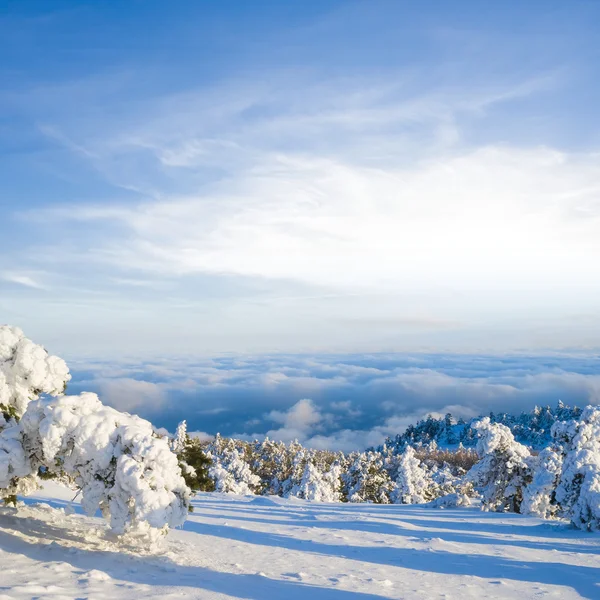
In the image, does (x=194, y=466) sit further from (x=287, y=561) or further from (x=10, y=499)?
(x=10, y=499)

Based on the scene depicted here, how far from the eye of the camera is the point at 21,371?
12.7 meters

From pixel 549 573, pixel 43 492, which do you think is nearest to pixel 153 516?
pixel 549 573

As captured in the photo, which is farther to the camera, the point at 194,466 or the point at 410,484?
the point at 410,484

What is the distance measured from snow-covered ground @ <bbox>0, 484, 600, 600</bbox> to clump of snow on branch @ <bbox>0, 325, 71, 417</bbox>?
105 inches

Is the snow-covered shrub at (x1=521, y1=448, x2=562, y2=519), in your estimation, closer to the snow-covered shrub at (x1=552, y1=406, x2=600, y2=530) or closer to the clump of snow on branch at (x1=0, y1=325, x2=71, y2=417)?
the snow-covered shrub at (x1=552, y1=406, x2=600, y2=530)

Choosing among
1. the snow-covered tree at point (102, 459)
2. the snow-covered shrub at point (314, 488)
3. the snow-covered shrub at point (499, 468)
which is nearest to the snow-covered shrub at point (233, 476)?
the snow-covered shrub at point (314, 488)

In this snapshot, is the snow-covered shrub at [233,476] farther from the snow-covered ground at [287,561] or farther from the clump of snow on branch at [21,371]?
the clump of snow on branch at [21,371]

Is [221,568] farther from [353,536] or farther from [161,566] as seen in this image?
[353,536]

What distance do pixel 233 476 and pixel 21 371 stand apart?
53.9 metres

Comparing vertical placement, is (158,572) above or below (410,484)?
Answer: above

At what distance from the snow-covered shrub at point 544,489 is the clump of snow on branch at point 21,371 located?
22.1 metres

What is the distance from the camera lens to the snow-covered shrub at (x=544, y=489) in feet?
80.0

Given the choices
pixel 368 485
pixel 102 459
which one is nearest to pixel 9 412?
pixel 102 459

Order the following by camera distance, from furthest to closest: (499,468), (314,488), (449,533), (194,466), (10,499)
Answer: (314,488) → (499,468) → (449,533) → (194,466) → (10,499)
